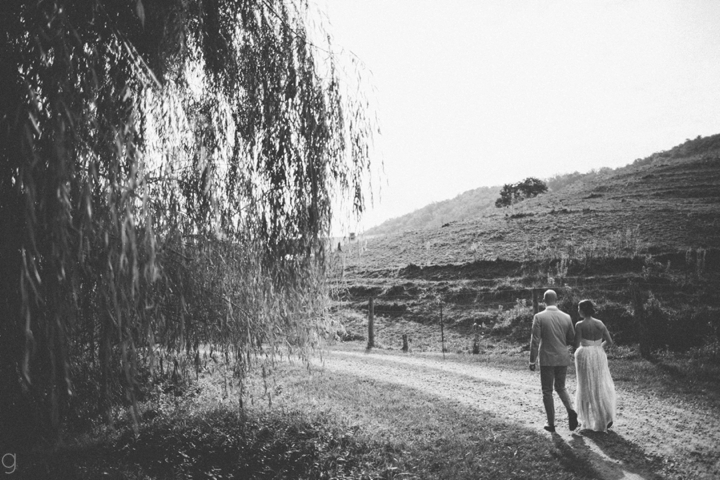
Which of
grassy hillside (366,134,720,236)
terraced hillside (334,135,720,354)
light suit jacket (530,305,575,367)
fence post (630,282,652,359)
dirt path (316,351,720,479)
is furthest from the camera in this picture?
grassy hillside (366,134,720,236)

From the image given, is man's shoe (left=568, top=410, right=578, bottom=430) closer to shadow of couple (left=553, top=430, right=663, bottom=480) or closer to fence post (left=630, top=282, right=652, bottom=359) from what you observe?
shadow of couple (left=553, top=430, right=663, bottom=480)

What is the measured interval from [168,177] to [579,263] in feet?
79.5

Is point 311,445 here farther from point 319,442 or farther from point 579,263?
point 579,263

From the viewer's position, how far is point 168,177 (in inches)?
183

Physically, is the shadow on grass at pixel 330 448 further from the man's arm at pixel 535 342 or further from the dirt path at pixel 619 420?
the man's arm at pixel 535 342

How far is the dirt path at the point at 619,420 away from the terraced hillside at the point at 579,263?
3.95m

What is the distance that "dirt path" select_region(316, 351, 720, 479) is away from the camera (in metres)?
5.23

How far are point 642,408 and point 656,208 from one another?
2899cm

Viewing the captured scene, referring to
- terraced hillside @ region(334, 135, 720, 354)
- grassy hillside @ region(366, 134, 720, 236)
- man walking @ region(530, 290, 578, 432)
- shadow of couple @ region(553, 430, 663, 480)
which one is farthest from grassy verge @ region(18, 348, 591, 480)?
grassy hillside @ region(366, 134, 720, 236)

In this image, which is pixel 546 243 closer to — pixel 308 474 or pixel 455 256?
pixel 455 256

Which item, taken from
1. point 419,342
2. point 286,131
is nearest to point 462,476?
point 286,131

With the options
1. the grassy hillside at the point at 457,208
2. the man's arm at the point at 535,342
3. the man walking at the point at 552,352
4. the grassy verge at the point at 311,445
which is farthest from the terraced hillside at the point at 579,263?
the grassy hillside at the point at 457,208

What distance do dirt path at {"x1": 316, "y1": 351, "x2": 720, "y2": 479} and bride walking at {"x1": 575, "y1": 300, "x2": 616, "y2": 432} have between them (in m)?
0.26

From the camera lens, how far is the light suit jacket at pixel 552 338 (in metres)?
6.21
